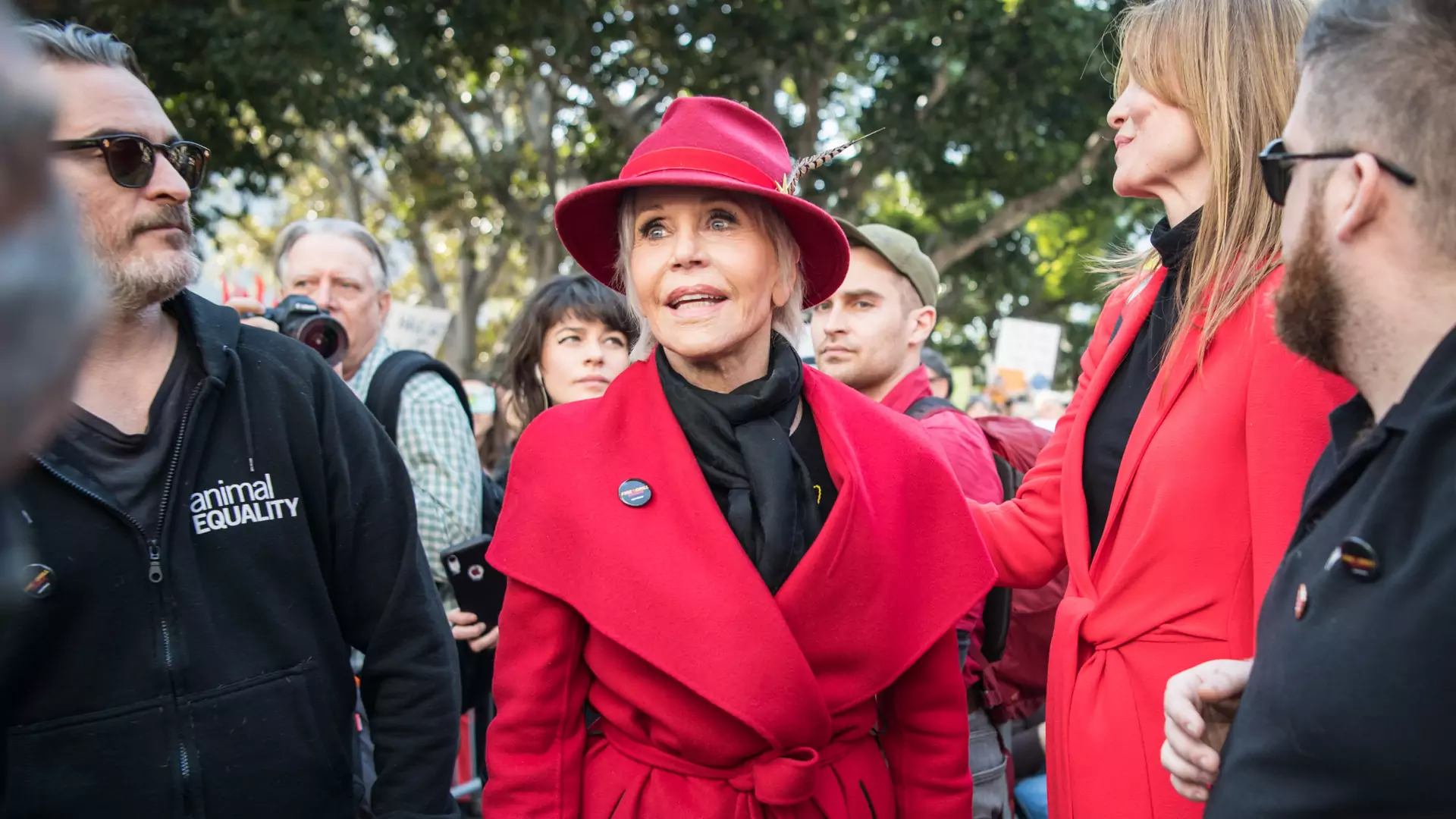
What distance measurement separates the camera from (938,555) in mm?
2355

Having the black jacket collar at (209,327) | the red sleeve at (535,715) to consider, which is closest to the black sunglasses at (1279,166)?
the red sleeve at (535,715)

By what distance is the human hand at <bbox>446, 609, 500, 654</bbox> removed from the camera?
374cm

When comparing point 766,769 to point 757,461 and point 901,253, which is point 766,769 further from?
point 901,253

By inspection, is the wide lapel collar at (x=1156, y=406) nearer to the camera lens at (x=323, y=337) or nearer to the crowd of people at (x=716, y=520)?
the crowd of people at (x=716, y=520)

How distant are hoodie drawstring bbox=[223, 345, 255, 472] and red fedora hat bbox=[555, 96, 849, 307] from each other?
726mm

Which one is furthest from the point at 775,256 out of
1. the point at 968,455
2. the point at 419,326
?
the point at 419,326

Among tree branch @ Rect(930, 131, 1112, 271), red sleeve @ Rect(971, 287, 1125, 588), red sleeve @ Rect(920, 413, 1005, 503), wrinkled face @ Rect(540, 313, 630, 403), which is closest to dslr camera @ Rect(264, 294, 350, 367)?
wrinkled face @ Rect(540, 313, 630, 403)

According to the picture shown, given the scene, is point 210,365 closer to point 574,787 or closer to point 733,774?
point 574,787

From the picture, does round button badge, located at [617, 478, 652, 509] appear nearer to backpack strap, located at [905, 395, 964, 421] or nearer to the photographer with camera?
Result: the photographer with camera

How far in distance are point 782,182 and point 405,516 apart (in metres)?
1.13

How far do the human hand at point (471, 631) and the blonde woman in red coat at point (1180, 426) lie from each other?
82.8 inches

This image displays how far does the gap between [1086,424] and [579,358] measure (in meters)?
2.40

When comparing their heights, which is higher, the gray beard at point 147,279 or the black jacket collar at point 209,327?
the gray beard at point 147,279

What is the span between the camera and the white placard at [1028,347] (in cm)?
1395
